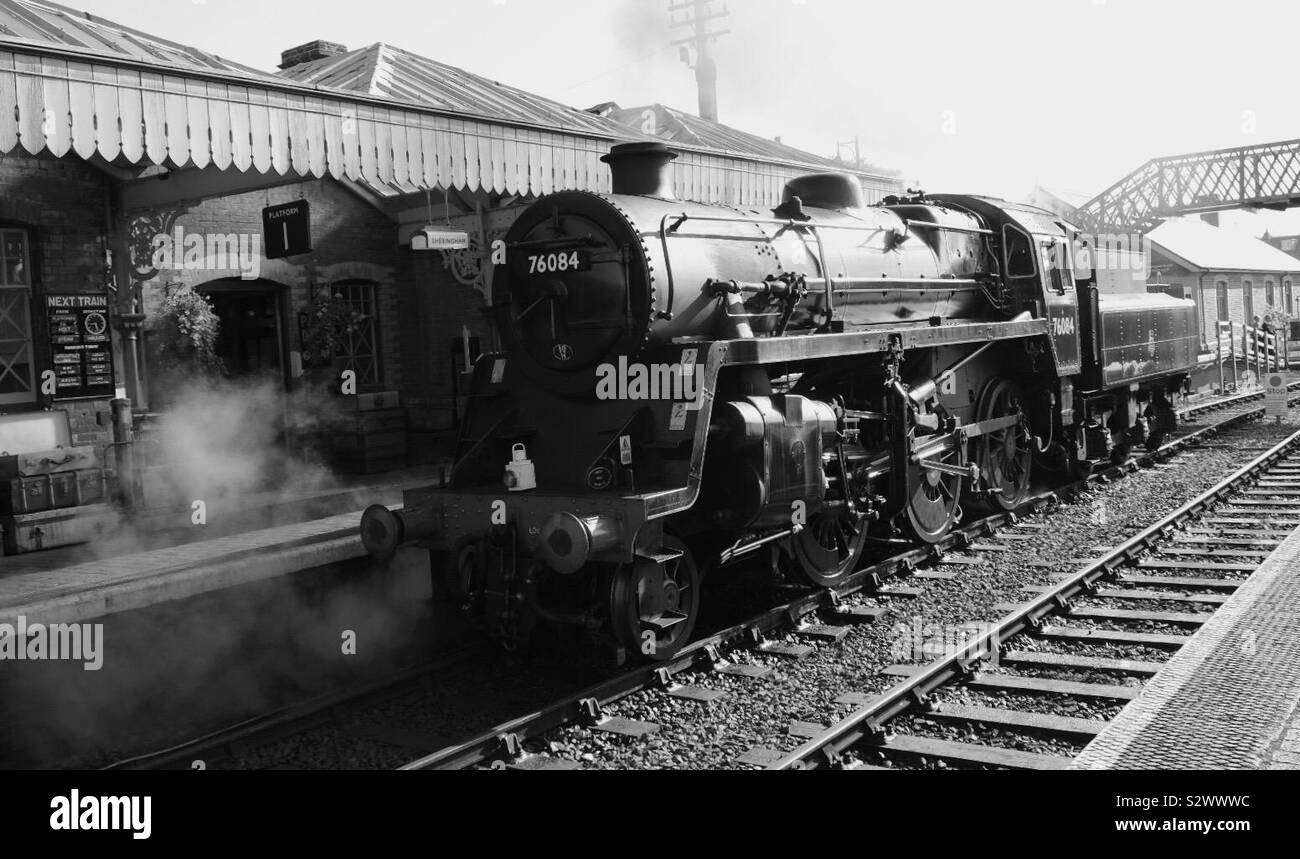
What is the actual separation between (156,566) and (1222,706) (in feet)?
20.8

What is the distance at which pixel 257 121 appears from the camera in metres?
7.50

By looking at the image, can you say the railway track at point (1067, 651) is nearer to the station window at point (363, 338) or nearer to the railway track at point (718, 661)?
the railway track at point (718, 661)

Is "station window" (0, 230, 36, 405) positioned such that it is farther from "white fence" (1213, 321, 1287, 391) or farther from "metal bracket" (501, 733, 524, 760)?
"white fence" (1213, 321, 1287, 391)

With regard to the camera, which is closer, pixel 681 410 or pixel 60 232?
pixel 681 410

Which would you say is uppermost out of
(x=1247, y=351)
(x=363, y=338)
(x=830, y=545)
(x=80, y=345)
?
(x=363, y=338)

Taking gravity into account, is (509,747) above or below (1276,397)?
below

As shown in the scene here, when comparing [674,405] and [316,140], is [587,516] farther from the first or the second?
[316,140]

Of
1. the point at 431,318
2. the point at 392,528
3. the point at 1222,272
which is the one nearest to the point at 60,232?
the point at 431,318

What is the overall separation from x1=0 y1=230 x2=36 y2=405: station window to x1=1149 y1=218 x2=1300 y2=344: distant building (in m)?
30.4

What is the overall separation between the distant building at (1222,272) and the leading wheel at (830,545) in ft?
89.9

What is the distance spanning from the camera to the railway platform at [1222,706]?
14.3ft

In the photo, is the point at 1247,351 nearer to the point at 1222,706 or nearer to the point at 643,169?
the point at 643,169

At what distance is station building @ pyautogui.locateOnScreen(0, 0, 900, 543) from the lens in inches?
277
